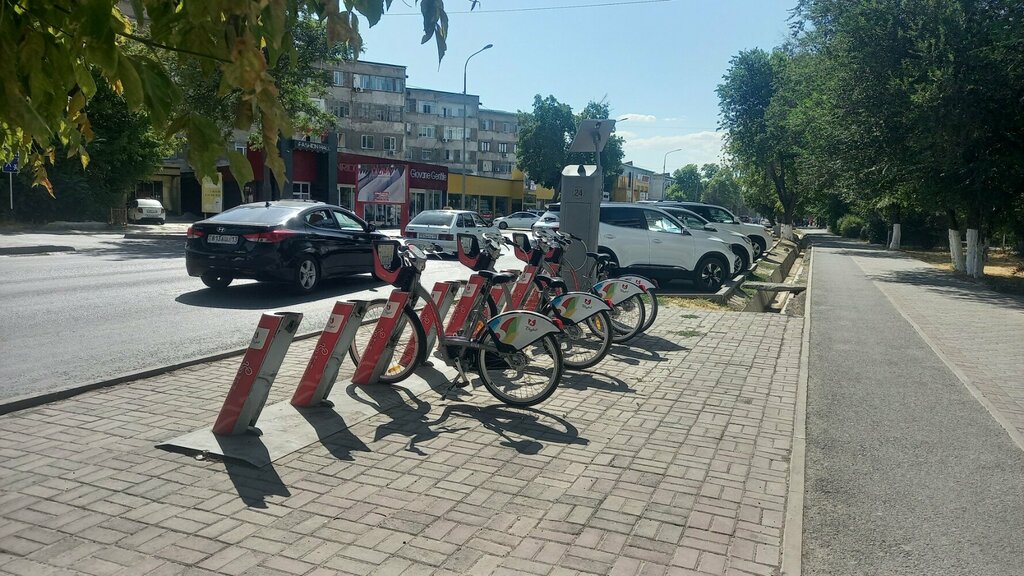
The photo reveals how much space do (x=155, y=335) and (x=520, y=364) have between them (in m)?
4.84

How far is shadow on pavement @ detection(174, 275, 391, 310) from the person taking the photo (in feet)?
37.6

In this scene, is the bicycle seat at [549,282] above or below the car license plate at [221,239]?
below

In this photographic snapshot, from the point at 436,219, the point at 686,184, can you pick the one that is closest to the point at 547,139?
the point at 436,219

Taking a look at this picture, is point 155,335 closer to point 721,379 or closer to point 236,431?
point 236,431

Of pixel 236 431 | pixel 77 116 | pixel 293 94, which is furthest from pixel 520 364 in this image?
pixel 293 94

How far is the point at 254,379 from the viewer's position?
5.05 m

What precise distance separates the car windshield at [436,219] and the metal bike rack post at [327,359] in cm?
1755

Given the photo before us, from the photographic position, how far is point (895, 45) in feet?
71.6

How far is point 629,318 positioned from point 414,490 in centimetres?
532

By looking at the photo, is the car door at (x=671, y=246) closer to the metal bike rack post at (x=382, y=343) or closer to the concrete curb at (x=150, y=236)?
the metal bike rack post at (x=382, y=343)

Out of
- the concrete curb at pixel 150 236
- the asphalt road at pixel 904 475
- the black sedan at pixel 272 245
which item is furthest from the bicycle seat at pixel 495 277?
the concrete curb at pixel 150 236

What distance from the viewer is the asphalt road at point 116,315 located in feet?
23.3

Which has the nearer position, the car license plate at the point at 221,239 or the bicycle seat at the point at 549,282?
the bicycle seat at the point at 549,282

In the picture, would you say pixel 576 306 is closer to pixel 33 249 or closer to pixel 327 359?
pixel 327 359
